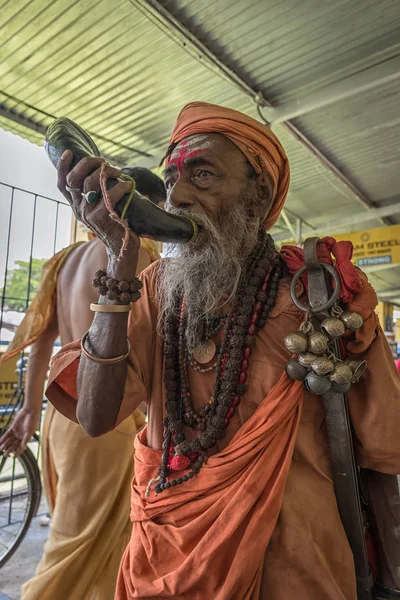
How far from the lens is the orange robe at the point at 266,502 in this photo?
938 millimetres

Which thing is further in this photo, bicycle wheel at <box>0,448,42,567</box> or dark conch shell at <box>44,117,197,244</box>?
bicycle wheel at <box>0,448,42,567</box>

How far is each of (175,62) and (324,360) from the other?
3.81m

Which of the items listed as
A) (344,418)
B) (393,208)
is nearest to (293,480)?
(344,418)

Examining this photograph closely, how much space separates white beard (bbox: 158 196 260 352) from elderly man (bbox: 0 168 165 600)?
2.50 feet

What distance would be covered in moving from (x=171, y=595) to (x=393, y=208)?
798 centimetres

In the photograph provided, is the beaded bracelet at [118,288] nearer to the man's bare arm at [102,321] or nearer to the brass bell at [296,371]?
the man's bare arm at [102,321]

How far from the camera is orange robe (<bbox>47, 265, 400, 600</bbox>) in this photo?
0.94m

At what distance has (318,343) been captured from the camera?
97 centimetres

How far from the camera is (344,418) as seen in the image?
1024 mm

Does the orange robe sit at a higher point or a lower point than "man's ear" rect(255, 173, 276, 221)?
lower

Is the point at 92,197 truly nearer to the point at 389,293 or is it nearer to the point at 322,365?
the point at 322,365

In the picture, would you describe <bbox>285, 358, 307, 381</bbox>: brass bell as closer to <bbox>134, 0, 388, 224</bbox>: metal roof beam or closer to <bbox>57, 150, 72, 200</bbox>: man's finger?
<bbox>57, 150, 72, 200</bbox>: man's finger

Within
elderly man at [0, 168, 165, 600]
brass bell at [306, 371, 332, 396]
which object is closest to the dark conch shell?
brass bell at [306, 371, 332, 396]

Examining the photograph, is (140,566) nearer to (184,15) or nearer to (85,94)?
(184,15)
